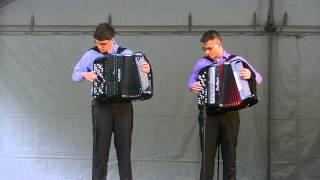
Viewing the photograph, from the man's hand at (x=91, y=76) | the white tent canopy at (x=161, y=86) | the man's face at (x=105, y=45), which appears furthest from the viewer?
the white tent canopy at (x=161, y=86)

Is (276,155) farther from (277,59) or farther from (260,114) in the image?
(277,59)

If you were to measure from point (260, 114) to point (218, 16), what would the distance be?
1.07 metres

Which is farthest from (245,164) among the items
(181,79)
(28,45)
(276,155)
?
(28,45)

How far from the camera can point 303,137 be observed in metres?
5.43

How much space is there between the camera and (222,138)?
4055mm

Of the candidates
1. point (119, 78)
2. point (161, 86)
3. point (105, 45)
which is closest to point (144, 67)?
point (119, 78)

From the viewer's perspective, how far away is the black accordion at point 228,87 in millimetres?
3842

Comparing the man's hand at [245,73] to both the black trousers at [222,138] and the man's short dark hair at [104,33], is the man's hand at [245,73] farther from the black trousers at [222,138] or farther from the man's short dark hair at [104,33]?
the man's short dark hair at [104,33]

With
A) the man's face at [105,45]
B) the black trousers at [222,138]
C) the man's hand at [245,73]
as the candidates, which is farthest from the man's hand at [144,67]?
the man's hand at [245,73]

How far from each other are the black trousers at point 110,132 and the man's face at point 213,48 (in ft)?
2.30

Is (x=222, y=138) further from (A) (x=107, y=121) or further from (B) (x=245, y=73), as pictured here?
(A) (x=107, y=121)

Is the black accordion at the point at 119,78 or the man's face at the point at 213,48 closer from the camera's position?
the black accordion at the point at 119,78

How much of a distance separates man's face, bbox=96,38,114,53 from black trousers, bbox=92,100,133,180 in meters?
0.38

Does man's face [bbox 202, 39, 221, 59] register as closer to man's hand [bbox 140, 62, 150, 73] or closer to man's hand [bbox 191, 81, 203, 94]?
man's hand [bbox 191, 81, 203, 94]
